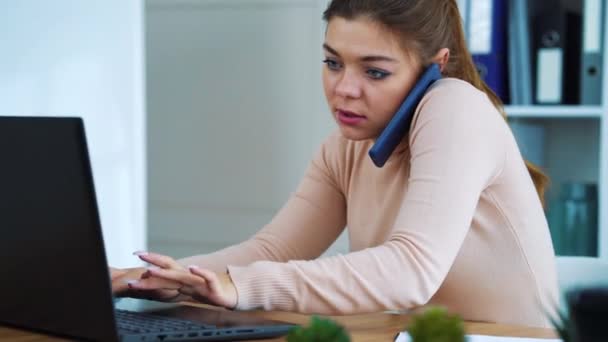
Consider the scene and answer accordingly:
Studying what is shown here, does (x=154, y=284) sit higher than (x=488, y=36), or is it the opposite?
(x=488, y=36)

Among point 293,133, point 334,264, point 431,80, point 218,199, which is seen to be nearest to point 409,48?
point 431,80

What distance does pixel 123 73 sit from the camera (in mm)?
2377

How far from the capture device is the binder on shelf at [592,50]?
7.47ft

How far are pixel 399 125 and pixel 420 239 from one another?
0.83 feet

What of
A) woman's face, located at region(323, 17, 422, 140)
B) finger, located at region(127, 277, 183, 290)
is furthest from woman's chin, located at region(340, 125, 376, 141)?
finger, located at region(127, 277, 183, 290)

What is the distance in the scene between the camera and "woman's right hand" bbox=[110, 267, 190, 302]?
1.22 meters

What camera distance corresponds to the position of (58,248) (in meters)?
0.90

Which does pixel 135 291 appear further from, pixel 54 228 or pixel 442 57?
pixel 442 57

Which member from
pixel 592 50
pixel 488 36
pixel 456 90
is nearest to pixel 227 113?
pixel 488 36

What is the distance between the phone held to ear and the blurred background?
3.21 feet

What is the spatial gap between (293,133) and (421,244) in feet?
5.67

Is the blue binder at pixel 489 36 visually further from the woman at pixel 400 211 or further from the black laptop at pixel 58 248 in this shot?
the black laptop at pixel 58 248

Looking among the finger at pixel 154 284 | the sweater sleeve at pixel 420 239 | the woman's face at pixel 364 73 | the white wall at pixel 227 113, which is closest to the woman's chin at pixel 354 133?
the woman's face at pixel 364 73

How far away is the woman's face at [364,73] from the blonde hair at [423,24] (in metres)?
0.01
